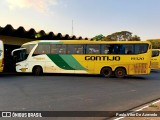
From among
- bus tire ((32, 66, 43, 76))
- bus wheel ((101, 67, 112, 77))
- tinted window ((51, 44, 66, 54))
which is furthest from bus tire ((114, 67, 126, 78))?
bus tire ((32, 66, 43, 76))

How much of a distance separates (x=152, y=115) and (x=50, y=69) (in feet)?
48.3

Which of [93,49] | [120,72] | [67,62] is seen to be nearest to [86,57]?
[93,49]

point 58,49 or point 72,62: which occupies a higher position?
point 58,49

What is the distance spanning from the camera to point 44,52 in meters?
22.4

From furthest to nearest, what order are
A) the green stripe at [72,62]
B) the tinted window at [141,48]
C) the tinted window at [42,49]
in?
the tinted window at [42,49]
the green stripe at [72,62]
the tinted window at [141,48]

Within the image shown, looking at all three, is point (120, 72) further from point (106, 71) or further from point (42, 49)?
point (42, 49)

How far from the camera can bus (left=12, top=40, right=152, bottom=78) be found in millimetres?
21281


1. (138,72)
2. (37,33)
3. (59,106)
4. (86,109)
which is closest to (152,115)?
(86,109)

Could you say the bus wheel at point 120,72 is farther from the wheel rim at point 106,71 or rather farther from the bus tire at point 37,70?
the bus tire at point 37,70

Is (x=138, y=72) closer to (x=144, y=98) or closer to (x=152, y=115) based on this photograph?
(x=144, y=98)

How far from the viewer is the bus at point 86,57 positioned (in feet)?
69.8

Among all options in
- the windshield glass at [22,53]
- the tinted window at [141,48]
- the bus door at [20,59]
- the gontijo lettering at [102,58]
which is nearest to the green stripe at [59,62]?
the gontijo lettering at [102,58]

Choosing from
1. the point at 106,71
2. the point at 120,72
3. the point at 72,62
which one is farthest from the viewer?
the point at 72,62

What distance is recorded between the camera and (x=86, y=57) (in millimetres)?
22031
